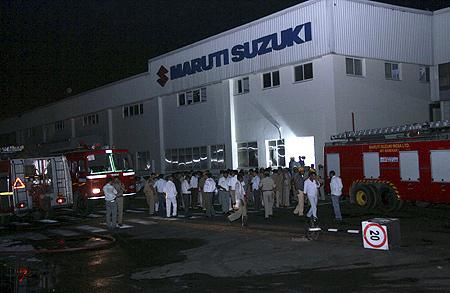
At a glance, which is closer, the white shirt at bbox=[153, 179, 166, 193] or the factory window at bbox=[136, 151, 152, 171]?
the white shirt at bbox=[153, 179, 166, 193]

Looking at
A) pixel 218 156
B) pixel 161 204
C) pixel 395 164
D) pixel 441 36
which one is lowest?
pixel 161 204

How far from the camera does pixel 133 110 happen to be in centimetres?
4534

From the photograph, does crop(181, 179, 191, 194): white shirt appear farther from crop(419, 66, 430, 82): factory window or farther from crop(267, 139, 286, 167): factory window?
crop(419, 66, 430, 82): factory window

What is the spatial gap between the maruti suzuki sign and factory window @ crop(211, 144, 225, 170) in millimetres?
5476

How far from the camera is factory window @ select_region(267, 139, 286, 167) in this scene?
30516 millimetres

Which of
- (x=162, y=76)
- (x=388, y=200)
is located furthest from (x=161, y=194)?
(x=162, y=76)

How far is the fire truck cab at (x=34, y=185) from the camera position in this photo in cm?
2194

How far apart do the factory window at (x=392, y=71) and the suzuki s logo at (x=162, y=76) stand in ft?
55.5

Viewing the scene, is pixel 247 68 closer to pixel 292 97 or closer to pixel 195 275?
pixel 292 97

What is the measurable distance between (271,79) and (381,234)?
2033 cm

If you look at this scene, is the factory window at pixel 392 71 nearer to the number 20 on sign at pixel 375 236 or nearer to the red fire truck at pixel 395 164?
the red fire truck at pixel 395 164

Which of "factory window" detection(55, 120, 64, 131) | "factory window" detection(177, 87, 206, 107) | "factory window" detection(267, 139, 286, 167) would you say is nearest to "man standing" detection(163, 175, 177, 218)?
"factory window" detection(267, 139, 286, 167)

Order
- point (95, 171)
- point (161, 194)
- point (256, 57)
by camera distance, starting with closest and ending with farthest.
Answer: point (161, 194), point (95, 171), point (256, 57)

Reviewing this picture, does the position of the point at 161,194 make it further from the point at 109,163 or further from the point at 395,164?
the point at 395,164
